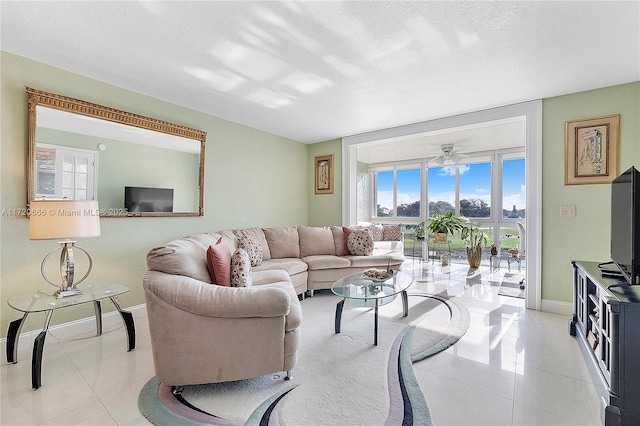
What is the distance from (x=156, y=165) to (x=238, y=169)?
44.0 inches

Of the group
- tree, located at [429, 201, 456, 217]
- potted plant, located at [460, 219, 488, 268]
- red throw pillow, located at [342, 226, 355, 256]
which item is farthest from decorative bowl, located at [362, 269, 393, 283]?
tree, located at [429, 201, 456, 217]

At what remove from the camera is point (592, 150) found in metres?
2.94

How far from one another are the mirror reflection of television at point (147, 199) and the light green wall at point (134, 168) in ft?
0.15

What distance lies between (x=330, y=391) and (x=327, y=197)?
3.59m

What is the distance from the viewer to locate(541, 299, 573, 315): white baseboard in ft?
10.1

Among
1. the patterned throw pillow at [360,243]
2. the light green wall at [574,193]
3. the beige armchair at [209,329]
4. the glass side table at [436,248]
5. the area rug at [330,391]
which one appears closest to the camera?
the area rug at [330,391]

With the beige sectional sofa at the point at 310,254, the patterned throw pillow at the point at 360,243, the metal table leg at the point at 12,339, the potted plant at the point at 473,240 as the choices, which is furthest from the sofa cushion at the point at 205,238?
the potted plant at the point at 473,240

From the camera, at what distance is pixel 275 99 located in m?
3.22

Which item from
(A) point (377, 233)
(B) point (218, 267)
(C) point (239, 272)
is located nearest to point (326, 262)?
(A) point (377, 233)

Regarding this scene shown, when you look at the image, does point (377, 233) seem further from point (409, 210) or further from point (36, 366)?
point (36, 366)

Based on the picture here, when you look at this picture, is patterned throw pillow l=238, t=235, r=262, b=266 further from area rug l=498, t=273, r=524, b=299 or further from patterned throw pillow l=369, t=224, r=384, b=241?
area rug l=498, t=273, r=524, b=299

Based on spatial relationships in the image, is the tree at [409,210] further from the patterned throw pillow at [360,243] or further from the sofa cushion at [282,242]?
the sofa cushion at [282,242]

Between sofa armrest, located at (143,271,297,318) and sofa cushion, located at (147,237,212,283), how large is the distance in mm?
175

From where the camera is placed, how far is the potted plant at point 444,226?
571 cm
